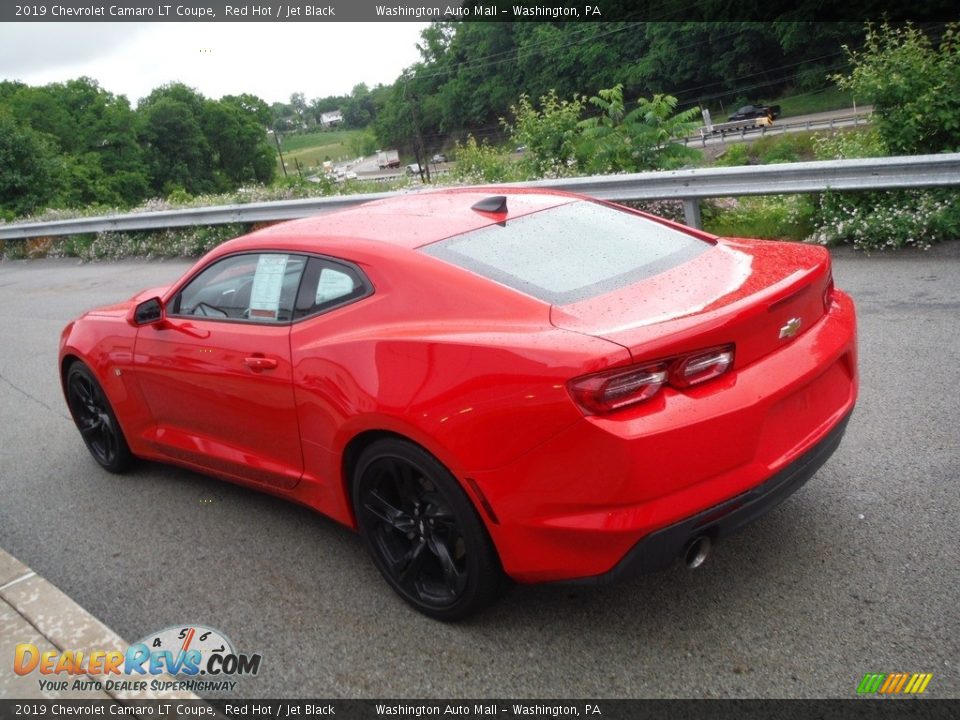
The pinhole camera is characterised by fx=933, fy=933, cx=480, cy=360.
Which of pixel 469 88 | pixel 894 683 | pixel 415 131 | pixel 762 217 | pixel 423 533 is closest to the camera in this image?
pixel 894 683

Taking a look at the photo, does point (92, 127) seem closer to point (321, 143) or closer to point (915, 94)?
point (321, 143)

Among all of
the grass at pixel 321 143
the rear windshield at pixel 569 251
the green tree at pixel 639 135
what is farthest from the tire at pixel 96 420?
the grass at pixel 321 143

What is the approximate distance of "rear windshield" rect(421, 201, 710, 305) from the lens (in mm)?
3373

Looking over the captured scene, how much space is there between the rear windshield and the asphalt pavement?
3.73 ft

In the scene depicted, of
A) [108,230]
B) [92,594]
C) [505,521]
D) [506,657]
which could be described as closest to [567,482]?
[505,521]

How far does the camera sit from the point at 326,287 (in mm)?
3783

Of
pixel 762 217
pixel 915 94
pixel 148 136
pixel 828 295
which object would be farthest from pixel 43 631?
pixel 148 136

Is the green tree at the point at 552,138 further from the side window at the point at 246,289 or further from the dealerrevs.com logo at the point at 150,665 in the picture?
the dealerrevs.com logo at the point at 150,665

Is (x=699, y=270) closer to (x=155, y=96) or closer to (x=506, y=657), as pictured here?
(x=506, y=657)

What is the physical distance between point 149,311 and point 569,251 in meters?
2.22

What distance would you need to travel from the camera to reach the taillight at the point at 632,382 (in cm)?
281

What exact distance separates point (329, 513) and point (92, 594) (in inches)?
44.8

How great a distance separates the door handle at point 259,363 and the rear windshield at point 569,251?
84 cm

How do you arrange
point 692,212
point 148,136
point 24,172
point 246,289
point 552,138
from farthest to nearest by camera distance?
point 148,136 < point 24,172 < point 552,138 < point 692,212 < point 246,289
